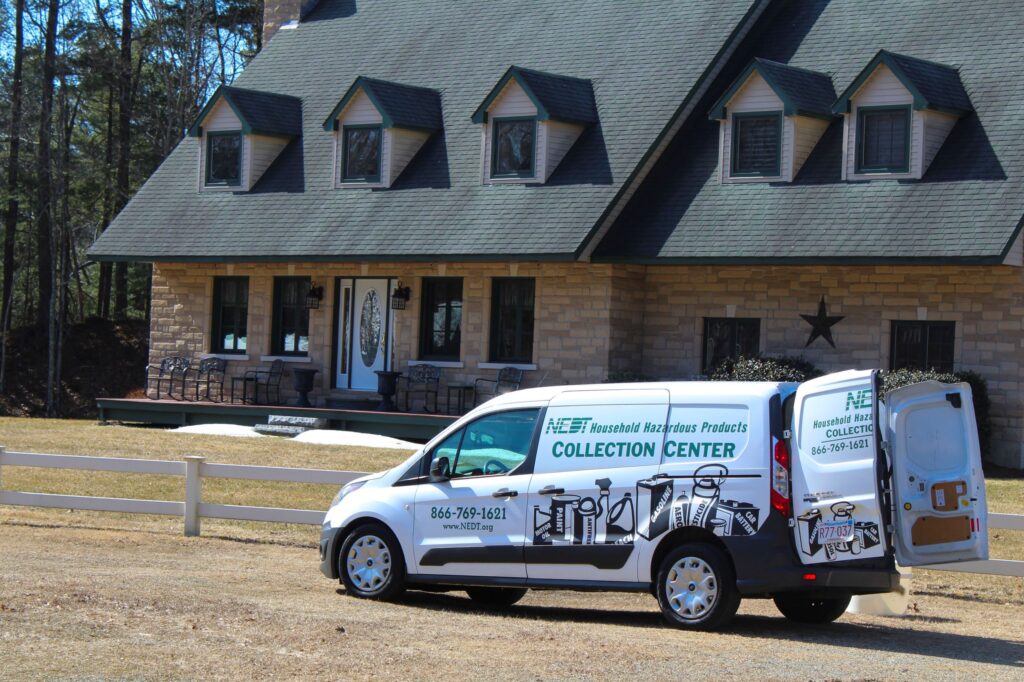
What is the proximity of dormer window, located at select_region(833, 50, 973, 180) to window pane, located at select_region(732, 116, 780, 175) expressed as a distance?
1.27 meters

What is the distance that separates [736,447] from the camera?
11.0 meters

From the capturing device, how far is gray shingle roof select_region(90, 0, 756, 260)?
26.5 metres

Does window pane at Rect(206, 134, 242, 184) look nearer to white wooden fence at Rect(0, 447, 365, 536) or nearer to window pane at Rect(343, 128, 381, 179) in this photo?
window pane at Rect(343, 128, 381, 179)

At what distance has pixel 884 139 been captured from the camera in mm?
24297

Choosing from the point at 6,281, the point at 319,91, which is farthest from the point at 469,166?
the point at 6,281

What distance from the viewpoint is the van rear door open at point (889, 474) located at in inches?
411

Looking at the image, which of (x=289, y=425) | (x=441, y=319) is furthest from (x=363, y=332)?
(x=289, y=425)

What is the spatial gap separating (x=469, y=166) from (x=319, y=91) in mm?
5610

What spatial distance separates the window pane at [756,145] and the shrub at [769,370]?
3369 mm

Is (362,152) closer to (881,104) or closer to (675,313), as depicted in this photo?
(675,313)

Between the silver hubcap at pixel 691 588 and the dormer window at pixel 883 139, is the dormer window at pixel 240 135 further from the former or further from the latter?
the silver hubcap at pixel 691 588

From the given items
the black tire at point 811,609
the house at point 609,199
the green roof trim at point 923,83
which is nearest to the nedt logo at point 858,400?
the black tire at point 811,609

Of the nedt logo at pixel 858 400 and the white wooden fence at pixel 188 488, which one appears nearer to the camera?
the nedt logo at pixel 858 400

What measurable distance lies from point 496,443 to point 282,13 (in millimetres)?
25813
